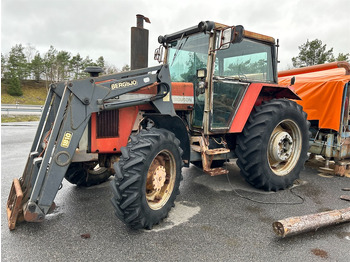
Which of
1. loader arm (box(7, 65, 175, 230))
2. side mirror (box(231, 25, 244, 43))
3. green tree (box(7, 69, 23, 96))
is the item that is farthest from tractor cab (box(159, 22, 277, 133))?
green tree (box(7, 69, 23, 96))

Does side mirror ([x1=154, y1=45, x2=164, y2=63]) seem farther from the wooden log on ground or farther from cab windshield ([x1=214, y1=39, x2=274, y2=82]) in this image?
the wooden log on ground

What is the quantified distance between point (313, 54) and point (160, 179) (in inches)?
1159

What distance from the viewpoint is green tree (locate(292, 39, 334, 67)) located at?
26936 mm

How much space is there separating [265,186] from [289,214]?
744 mm

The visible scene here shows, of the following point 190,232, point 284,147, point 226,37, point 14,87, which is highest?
point 226,37

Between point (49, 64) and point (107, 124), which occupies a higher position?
point (49, 64)

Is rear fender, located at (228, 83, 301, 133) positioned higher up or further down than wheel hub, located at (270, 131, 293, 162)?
higher up

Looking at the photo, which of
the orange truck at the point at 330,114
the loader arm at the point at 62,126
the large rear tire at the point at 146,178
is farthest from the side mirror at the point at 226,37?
the orange truck at the point at 330,114

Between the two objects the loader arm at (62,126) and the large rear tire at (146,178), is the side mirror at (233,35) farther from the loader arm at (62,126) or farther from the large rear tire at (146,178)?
the large rear tire at (146,178)

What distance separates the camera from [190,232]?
3.03 m

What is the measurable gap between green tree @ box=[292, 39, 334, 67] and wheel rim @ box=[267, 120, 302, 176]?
26412mm

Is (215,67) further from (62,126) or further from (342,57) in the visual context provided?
(342,57)

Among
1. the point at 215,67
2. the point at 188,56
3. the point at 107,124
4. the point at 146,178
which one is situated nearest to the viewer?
the point at 146,178

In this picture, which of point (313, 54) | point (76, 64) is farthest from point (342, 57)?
point (76, 64)
